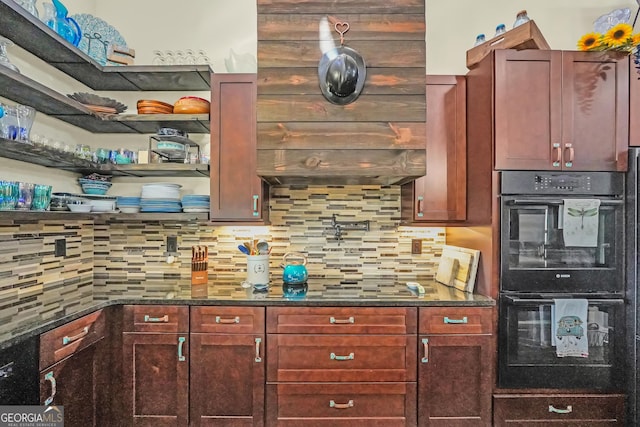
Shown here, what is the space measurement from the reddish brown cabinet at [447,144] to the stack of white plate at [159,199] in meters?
1.69

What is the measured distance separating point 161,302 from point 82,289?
0.70 m

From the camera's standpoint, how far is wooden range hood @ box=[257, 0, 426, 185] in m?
2.06

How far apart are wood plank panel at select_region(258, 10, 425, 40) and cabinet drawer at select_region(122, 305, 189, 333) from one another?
5.56 feet

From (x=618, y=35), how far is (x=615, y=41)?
0.10 ft

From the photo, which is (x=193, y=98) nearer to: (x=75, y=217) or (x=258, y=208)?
(x=258, y=208)

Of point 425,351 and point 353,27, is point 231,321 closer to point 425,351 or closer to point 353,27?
point 425,351

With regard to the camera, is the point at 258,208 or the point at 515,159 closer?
the point at 515,159

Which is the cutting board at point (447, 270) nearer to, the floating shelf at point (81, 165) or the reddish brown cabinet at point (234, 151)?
the reddish brown cabinet at point (234, 151)

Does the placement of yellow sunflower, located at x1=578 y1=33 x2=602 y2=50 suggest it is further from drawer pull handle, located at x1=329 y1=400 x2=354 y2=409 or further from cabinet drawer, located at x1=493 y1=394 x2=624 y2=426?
drawer pull handle, located at x1=329 y1=400 x2=354 y2=409

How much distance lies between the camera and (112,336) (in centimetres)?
203

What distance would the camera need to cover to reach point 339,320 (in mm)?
2023

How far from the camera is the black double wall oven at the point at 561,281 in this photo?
1.98 meters

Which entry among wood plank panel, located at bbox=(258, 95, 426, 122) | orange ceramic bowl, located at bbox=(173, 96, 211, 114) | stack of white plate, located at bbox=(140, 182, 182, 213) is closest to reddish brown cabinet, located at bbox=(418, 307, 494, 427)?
wood plank panel, located at bbox=(258, 95, 426, 122)

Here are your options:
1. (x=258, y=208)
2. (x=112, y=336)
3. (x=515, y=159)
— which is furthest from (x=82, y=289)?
(x=515, y=159)
